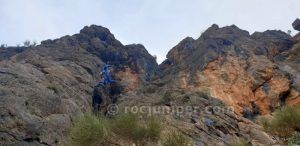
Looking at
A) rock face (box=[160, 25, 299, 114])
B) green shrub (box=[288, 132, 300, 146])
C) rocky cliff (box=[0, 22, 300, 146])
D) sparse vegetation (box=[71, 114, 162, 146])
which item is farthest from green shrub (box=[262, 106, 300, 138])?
rock face (box=[160, 25, 299, 114])

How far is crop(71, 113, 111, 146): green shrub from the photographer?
19516 mm

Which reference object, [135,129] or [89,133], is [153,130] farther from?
[89,133]

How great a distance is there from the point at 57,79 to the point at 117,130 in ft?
63.3

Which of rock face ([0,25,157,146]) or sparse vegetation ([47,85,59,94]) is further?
sparse vegetation ([47,85,59,94])

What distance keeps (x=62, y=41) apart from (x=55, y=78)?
16672 millimetres

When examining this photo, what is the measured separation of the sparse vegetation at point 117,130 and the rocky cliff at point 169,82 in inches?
242

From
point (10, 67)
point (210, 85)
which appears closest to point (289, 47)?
point (210, 85)

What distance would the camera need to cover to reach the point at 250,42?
51.3 metres

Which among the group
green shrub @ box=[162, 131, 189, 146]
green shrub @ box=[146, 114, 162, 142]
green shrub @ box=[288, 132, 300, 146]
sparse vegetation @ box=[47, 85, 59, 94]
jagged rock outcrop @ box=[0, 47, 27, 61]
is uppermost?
jagged rock outcrop @ box=[0, 47, 27, 61]

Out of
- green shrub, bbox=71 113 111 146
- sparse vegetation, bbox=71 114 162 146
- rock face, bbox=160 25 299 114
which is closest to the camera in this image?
green shrub, bbox=71 113 111 146

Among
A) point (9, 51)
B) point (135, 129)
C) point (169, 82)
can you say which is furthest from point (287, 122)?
point (9, 51)

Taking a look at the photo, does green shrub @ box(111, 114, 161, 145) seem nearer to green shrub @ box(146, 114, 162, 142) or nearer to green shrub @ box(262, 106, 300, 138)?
green shrub @ box(146, 114, 162, 142)

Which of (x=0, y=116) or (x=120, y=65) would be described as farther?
(x=120, y=65)

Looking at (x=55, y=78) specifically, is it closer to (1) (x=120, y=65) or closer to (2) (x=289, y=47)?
(1) (x=120, y=65)
